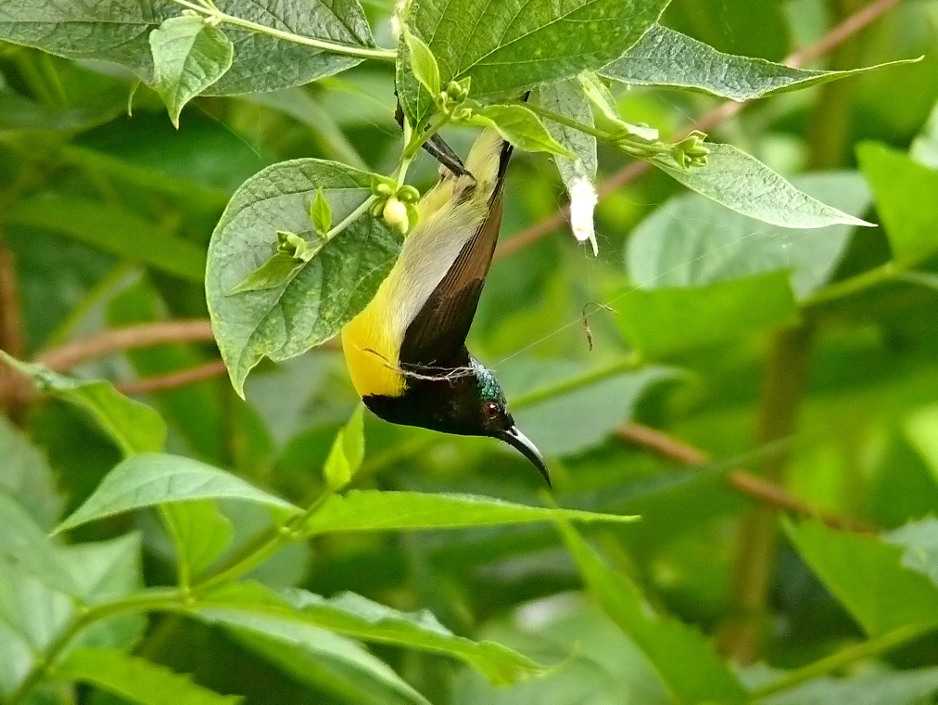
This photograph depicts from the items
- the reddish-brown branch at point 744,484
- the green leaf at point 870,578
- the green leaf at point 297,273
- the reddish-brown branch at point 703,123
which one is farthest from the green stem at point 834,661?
the green leaf at point 297,273

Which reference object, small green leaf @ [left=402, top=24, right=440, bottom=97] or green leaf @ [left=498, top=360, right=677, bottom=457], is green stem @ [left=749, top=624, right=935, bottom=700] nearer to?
green leaf @ [left=498, top=360, right=677, bottom=457]

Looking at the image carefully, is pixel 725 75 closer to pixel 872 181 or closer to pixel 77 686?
pixel 872 181

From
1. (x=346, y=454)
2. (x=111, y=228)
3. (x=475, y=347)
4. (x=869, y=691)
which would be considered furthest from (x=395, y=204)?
(x=475, y=347)

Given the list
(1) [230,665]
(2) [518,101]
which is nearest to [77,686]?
(1) [230,665]

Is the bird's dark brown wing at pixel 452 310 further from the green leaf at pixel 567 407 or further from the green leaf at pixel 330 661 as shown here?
the green leaf at pixel 567 407

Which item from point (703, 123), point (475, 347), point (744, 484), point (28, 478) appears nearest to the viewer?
point (28, 478)

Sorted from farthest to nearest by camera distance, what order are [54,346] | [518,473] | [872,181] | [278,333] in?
[518,473]
[54,346]
[872,181]
[278,333]

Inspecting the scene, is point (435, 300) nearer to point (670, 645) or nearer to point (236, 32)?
point (236, 32)
